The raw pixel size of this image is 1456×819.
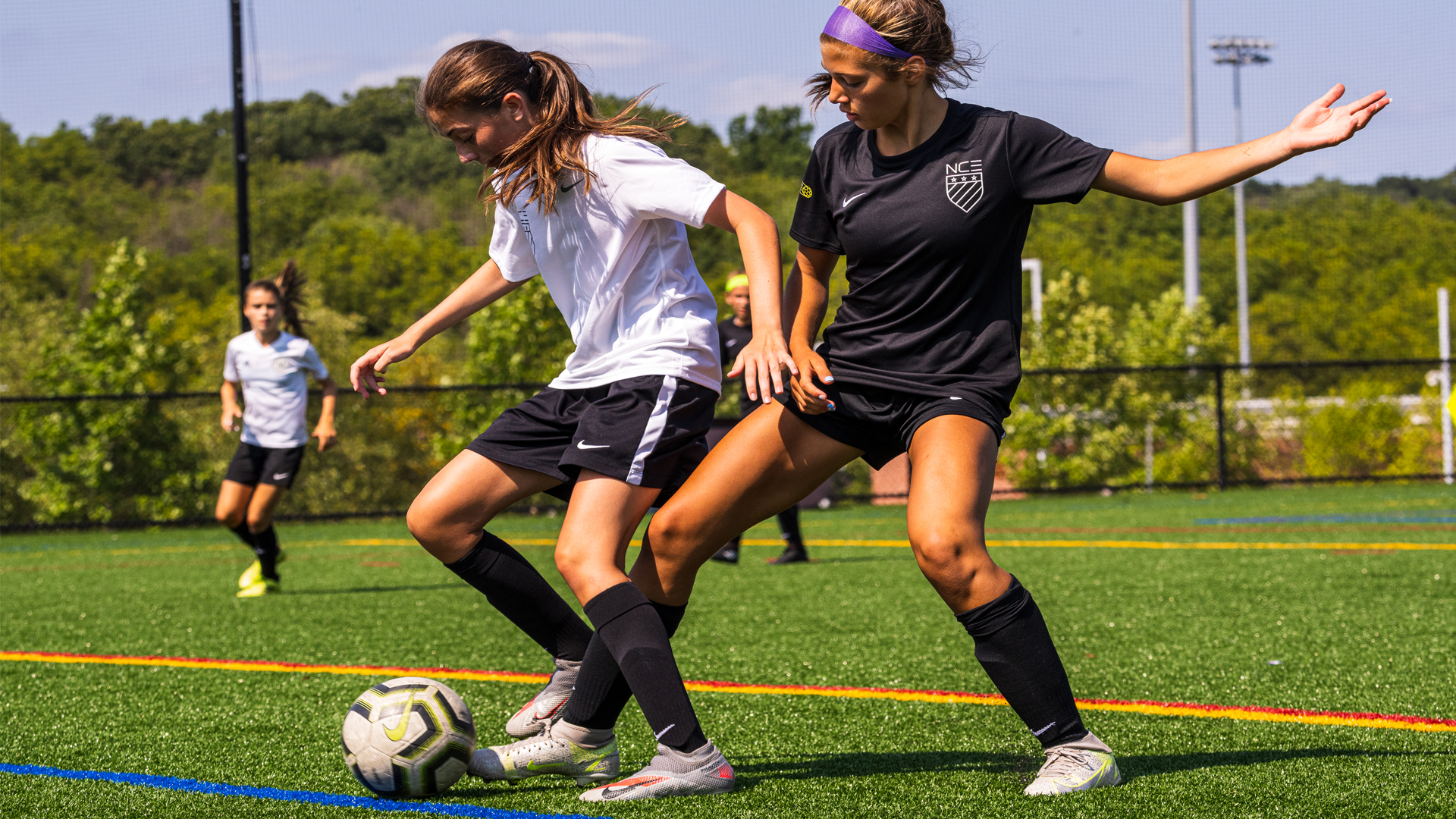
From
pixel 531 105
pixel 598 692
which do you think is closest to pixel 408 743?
pixel 598 692

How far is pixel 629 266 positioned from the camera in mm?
3156

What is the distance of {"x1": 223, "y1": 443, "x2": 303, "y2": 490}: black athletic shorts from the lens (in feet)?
27.0

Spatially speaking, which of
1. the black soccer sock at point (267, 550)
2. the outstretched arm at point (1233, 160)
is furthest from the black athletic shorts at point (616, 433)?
the black soccer sock at point (267, 550)

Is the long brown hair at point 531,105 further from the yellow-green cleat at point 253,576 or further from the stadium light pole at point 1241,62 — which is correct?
the stadium light pole at point 1241,62

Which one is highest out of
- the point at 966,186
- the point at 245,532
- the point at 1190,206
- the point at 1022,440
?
the point at 1190,206

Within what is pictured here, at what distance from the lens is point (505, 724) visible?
13.2ft

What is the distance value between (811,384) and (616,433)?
18.3 inches

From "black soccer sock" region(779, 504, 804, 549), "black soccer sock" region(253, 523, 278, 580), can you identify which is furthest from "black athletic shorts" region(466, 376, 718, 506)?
"black soccer sock" region(779, 504, 804, 549)

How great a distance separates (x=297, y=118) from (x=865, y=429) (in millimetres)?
47330

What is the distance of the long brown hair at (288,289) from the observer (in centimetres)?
844

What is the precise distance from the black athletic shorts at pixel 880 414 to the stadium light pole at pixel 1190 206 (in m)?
25.0

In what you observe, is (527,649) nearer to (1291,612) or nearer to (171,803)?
(171,803)

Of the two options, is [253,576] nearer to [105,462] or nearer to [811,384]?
[811,384]

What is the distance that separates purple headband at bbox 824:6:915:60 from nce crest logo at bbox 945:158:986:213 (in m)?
0.28
